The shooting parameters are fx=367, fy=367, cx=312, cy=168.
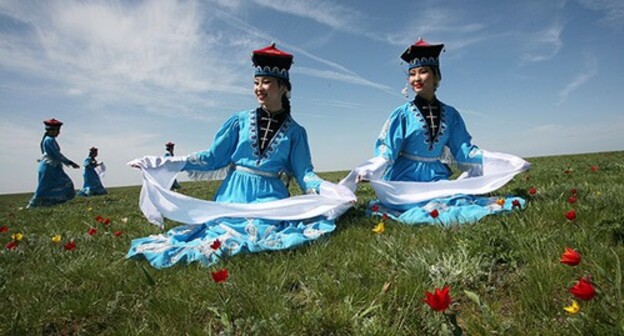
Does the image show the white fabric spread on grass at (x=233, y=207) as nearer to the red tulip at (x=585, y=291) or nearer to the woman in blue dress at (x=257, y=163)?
the woman in blue dress at (x=257, y=163)

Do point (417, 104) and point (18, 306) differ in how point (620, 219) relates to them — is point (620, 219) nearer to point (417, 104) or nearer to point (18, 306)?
point (417, 104)

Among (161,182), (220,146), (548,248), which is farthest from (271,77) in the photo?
(548,248)

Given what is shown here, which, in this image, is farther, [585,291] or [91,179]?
[91,179]

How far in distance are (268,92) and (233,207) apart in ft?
5.94

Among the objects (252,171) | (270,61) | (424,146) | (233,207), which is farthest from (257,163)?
(424,146)

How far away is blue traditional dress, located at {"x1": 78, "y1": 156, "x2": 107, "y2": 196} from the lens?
21.2 m

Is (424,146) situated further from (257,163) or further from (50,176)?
(50,176)

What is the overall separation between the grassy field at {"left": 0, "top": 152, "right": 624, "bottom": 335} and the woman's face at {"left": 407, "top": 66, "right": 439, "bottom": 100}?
2.83 m

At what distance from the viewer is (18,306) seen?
9.35 ft

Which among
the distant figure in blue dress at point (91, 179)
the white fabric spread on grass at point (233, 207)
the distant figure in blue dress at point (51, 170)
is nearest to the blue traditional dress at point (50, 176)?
the distant figure in blue dress at point (51, 170)

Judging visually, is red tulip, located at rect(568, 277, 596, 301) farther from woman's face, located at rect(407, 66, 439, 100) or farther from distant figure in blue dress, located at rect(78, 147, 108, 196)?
distant figure in blue dress, located at rect(78, 147, 108, 196)

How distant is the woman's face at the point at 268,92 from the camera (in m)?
5.41

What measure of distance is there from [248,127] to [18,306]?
3.37 metres

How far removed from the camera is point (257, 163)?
5.35 m
